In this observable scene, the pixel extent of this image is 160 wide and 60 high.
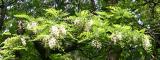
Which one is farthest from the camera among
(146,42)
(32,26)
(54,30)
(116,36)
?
A: (32,26)

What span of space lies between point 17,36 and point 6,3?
24.7 feet

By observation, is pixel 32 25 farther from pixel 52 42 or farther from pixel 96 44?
pixel 96 44

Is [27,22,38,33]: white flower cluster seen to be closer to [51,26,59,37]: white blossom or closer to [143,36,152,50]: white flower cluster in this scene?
[51,26,59,37]: white blossom

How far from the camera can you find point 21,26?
1077cm

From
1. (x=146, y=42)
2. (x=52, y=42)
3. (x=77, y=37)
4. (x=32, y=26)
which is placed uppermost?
(x=32, y=26)

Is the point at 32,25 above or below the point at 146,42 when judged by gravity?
above

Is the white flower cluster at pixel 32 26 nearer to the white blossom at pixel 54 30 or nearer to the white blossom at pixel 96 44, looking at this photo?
the white blossom at pixel 54 30

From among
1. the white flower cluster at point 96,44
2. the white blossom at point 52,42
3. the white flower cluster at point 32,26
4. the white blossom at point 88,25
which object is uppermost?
the white flower cluster at point 32,26

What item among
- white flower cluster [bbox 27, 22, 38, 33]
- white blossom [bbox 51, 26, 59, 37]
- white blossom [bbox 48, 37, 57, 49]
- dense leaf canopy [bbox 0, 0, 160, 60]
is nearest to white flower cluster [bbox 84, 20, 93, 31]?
dense leaf canopy [bbox 0, 0, 160, 60]

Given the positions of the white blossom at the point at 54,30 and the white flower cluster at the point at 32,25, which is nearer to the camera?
the white blossom at the point at 54,30

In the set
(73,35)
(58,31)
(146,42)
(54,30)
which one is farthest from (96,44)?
(146,42)

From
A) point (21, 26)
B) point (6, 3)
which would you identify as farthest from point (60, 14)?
point (6, 3)

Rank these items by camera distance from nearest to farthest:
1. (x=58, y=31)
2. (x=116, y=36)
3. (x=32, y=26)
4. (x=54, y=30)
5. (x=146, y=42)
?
(x=116, y=36) < (x=54, y=30) < (x=58, y=31) < (x=146, y=42) < (x=32, y=26)

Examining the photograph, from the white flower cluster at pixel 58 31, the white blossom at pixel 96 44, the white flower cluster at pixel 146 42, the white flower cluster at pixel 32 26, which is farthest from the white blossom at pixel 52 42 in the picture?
the white flower cluster at pixel 146 42
